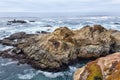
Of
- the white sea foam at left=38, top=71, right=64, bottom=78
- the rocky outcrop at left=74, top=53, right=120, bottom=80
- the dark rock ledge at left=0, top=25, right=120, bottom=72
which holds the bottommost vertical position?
the white sea foam at left=38, top=71, right=64, bottom=78

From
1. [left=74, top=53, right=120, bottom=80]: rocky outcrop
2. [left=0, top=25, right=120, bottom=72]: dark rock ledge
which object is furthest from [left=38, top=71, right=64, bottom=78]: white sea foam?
[left=74, top=53, right=120, bottom=80]: rocky outcrop

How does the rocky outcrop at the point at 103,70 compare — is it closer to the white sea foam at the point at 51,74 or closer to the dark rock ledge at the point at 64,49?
the white sea foam at the point at 51,74

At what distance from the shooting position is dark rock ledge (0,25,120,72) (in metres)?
36.6

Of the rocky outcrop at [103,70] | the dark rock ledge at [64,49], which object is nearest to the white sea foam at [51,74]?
the dark rock ledge at [64,49]

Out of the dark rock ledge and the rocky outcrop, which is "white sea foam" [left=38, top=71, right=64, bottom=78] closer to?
the dark rock ledge

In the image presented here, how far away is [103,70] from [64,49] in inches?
854

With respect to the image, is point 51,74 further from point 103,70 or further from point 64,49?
point 103,70

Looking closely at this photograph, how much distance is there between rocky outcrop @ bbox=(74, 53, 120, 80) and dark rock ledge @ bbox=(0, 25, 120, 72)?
683 inches

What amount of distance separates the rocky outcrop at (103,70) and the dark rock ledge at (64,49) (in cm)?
1734

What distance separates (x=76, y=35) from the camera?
1769 inches

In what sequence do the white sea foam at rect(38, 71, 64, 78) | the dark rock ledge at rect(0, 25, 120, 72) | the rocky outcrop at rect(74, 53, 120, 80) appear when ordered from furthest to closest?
the dark rock ledge at rect(0, 25, 120, 72) → the white sea foam at rect(38, 71, 64, 78) → the rocky outcrop at rect(74, 53, 120, 80)

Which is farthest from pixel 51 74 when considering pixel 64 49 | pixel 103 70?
pixel 103 70

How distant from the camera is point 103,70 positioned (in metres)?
16.7

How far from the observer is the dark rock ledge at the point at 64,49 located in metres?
36.6
